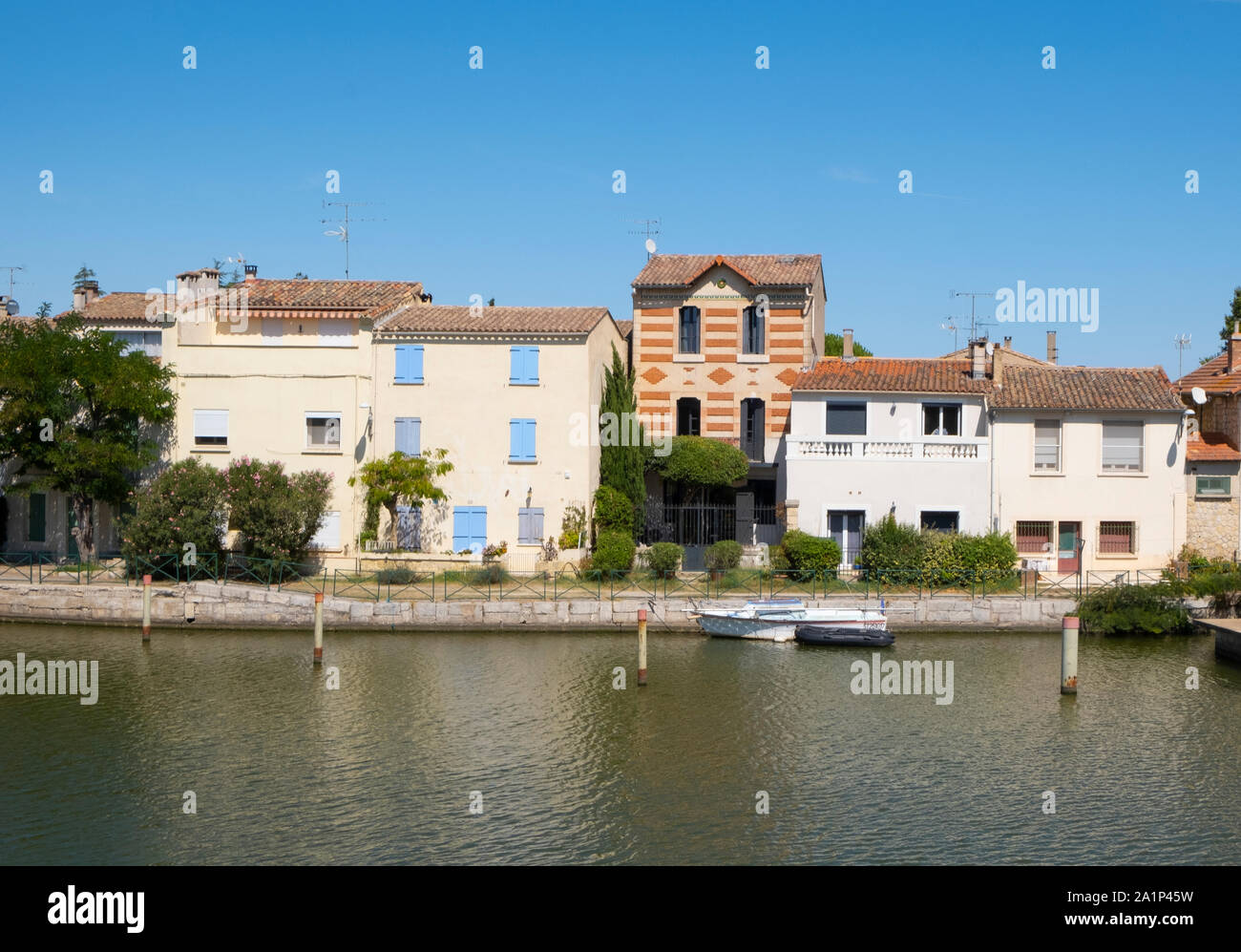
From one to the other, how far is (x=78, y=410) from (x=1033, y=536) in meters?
32.0

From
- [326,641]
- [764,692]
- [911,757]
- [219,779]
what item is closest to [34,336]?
[326,641]

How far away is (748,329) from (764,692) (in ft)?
63.6

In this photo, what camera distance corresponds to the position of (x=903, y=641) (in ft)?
104

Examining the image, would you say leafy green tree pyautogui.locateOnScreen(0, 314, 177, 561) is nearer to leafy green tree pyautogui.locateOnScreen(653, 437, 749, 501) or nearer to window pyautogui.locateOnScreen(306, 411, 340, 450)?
window pyautogui.locateOnScreen(306, 411, 340, 450)

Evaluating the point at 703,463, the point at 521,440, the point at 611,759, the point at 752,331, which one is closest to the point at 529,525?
the point at 521,440

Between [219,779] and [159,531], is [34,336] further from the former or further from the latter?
[219,779]

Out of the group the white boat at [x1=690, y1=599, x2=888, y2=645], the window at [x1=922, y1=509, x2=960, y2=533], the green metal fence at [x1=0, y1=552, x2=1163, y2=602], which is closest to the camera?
the white boat at [x1=690, y1=599, x2=888, y2=645]

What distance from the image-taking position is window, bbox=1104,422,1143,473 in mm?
37719

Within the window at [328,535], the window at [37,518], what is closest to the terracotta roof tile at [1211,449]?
the window at [328,535]

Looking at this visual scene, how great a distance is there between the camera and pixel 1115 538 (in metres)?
37.6

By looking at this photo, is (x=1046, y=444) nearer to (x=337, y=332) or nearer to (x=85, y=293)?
(x=337, y=332)

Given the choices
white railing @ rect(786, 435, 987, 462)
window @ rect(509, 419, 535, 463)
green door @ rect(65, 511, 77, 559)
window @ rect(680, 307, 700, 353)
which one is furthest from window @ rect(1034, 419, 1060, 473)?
green door @ rect(65, 511, 77, 559)

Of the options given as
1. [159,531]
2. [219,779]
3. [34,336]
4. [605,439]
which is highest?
[34,336]

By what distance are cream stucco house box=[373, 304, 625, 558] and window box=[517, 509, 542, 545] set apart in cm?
3
